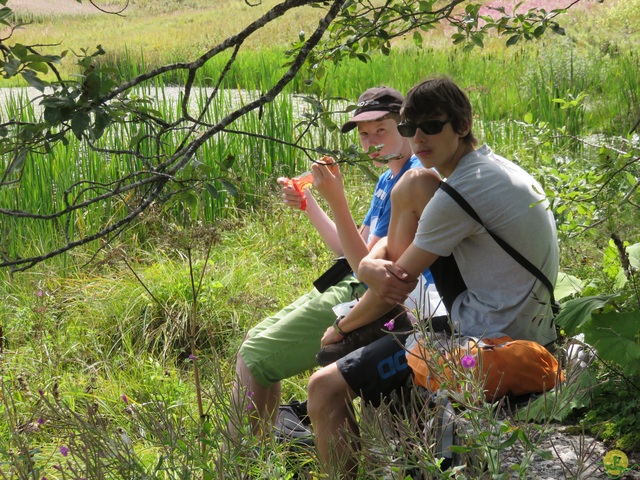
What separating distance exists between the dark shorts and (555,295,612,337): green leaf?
1.37 feet

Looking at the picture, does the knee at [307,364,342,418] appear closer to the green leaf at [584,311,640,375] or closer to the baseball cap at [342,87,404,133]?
the green leaf at [584,311,640,375]

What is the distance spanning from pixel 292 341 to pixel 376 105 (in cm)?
83

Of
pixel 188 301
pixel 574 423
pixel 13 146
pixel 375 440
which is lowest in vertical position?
pixel 188 301

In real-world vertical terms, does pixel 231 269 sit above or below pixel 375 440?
below

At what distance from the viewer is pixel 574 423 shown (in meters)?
2.17

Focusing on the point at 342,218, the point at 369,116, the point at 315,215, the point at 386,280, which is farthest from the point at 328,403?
the point at 369,116

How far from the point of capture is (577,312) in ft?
6.81

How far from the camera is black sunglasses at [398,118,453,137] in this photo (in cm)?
238

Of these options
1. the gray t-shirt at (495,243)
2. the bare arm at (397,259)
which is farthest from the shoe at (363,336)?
the gray t-shirt at (495,243)

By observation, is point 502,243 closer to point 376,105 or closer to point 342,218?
point 342,218

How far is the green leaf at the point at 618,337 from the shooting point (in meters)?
2.01

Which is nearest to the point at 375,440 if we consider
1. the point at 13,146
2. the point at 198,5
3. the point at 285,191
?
the point at 13,146

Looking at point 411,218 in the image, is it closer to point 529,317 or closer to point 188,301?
point 529,317

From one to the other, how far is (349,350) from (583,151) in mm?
2984
